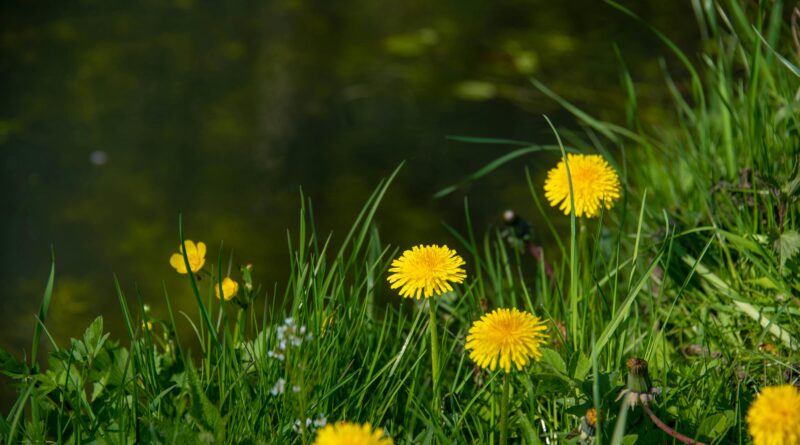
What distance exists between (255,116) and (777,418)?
2261 mm

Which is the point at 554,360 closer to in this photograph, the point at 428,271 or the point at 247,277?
the point at 428,271

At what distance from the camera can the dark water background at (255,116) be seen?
2482mm

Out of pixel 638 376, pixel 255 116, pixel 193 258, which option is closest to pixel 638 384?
pixel 638 376

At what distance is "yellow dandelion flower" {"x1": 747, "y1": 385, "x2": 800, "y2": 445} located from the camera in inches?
38.2

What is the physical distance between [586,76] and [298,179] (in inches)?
45.8

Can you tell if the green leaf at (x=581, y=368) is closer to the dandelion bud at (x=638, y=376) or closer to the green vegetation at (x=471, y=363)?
the green vegetation at (x=471, y=363)

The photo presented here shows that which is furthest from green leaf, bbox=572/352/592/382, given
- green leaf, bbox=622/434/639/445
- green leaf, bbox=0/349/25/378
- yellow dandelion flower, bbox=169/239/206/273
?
green leaf, bbox=0/349/25/378

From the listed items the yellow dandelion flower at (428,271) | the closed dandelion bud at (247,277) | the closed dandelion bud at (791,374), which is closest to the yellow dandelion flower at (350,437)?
the yellow dandelion flower at (428,271)

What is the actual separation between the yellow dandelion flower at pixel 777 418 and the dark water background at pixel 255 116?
147 cm

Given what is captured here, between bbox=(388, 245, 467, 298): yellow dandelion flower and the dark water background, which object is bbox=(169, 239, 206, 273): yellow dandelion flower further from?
the dark water background

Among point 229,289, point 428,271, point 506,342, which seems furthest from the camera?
point 229,289

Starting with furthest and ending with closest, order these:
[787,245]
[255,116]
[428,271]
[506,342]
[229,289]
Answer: [255,116], [787,245], [229,289], [428,271], [506,342]

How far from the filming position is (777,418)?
38.2 inches

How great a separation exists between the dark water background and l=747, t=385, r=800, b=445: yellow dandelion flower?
4.82ft
